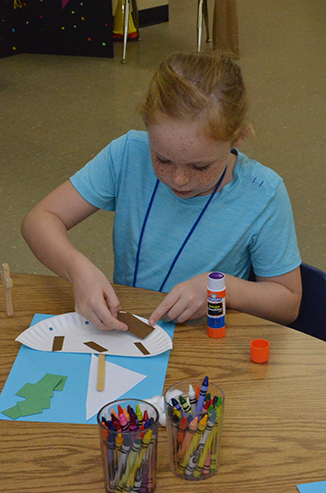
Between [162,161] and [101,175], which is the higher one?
[162,161]

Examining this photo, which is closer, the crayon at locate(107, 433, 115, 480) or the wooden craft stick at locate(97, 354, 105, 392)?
the crayon at locate(107, 433, 115, 480)

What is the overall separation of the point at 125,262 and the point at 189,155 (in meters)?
0.44

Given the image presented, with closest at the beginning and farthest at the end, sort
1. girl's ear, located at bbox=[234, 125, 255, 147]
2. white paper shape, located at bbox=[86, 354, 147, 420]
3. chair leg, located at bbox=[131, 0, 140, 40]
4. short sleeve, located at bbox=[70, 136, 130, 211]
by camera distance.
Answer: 1. white paper shape, located at bbox=[86, 354, 147, 420]
2. girl's ear, located at bbox=[234, 125, 255, 147]
3. short sleeve, located at bbox=[70, 136, 130, 211]
4. chair leg, located at bbox=[131, 0, 140, 40]

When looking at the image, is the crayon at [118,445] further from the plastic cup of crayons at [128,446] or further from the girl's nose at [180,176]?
the girl's nose at [180,176]

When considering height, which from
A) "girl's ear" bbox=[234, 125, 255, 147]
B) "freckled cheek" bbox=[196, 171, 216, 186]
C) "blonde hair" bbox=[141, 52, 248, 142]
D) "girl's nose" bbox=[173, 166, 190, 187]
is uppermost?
"blonde hair" bbox=[141, 52, 248, 142]

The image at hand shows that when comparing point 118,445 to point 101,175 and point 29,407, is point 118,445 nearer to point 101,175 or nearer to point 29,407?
point 29,407

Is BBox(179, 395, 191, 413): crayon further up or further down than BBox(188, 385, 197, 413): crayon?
further up

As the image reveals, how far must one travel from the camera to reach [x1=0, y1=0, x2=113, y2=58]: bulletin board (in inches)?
193

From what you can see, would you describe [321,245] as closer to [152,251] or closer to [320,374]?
[152,251]

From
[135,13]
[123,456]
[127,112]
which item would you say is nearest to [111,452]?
→ [123,456]

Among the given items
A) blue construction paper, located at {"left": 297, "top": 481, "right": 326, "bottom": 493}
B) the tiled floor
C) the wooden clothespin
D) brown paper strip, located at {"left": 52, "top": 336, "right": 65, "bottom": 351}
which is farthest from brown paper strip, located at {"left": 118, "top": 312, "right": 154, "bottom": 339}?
the tiled floor

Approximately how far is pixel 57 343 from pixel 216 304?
313mm

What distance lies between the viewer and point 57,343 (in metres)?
1.21

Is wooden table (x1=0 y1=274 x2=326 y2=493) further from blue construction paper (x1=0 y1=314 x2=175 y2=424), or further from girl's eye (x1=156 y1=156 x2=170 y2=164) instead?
girl's eye (x1=156 y1=156 x2=170 y2=164)
